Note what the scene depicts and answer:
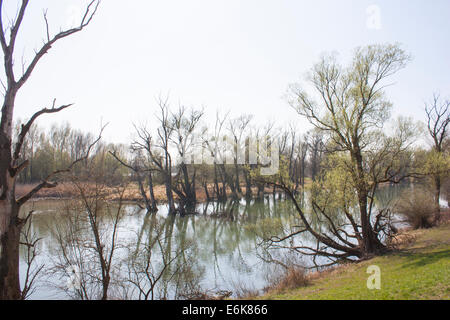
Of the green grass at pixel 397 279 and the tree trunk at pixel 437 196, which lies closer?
the green grass at pixel 397 279

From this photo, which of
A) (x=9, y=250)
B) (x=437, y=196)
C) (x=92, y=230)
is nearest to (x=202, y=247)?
(x=92, y=230)

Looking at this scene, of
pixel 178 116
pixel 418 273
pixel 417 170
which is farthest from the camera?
pixel 178 116

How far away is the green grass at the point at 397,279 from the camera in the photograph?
669 cm

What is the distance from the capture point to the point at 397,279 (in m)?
7.88

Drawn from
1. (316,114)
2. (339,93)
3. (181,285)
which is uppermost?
(339,93)

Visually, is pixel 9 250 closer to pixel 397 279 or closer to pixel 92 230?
pixel 92 230

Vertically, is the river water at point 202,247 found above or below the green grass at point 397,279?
below

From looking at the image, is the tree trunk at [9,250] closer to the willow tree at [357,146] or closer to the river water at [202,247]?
the river water at [202,247]

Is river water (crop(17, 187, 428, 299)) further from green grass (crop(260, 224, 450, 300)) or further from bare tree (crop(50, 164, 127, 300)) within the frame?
green grass (crop(260, 224, 450, 300))

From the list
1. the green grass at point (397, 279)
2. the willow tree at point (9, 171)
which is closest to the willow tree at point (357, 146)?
the green grass at point (397, 279)
